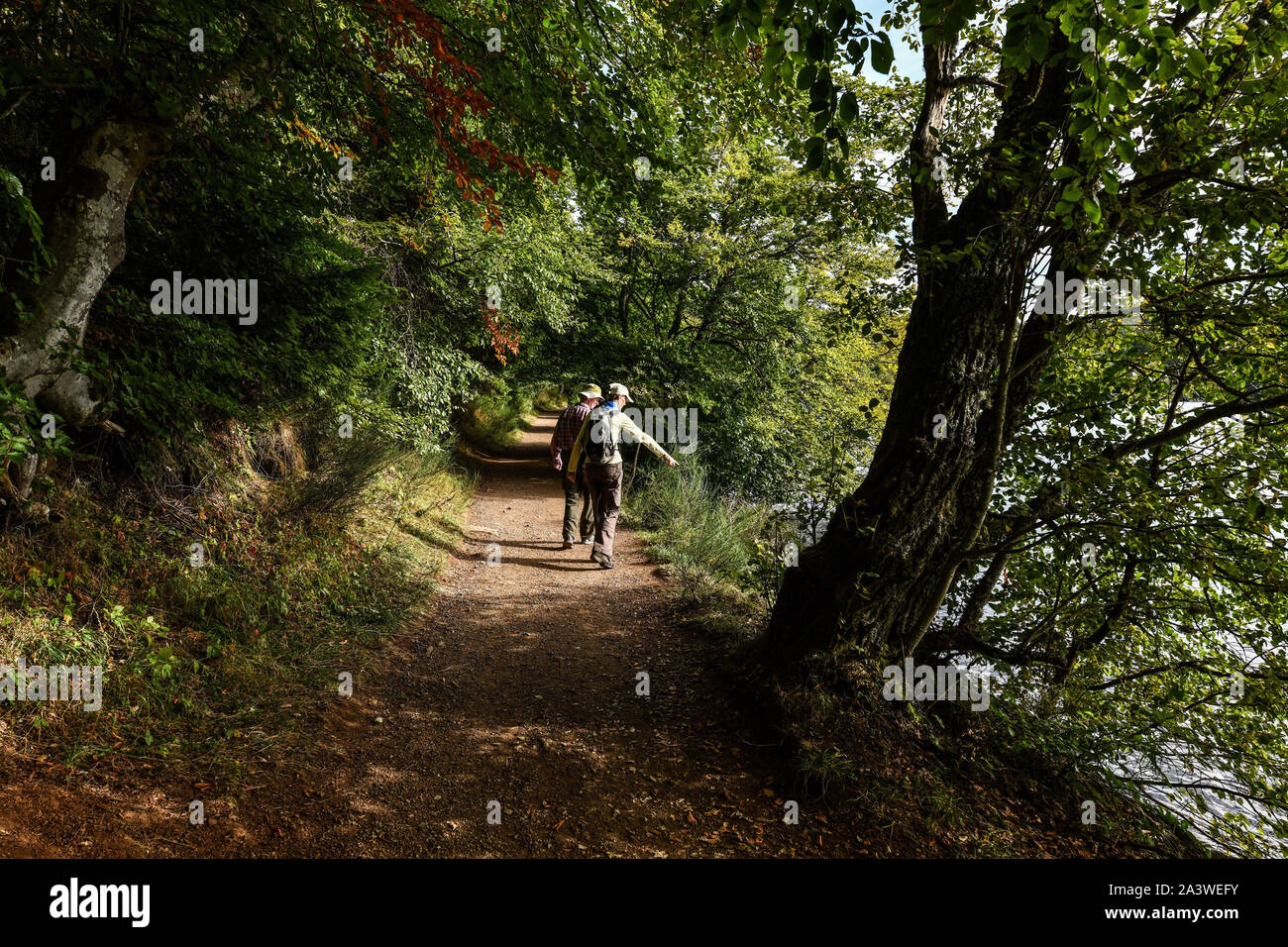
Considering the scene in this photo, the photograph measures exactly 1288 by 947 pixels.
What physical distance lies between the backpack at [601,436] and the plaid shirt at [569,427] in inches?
29.7

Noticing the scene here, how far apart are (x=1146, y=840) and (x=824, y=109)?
4.19 metres

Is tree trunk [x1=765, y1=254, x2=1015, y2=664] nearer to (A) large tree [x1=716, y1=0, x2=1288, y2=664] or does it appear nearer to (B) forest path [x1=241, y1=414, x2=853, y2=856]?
(A) large tree [x1=716, y1=0, x2=1288, y2=664]

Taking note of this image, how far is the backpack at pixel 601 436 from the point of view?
7.57 m

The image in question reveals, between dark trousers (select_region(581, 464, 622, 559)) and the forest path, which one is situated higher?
→ dark trousers (select_region(581, 464, 622, 559))

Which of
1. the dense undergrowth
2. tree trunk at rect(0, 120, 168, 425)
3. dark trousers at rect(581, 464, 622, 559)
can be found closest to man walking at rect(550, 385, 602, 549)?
dark trousers at rect(581, 464, 622, 559)

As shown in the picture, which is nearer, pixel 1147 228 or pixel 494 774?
pixel 1147 228

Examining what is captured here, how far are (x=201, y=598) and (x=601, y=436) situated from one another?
14.5 feet

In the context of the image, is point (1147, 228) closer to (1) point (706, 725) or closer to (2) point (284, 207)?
(1) point (706, 725)

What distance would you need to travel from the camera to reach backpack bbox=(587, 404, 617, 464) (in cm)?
757

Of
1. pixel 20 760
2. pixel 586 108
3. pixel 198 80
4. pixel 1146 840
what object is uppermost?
pixel 586 108

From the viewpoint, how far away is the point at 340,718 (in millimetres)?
3945

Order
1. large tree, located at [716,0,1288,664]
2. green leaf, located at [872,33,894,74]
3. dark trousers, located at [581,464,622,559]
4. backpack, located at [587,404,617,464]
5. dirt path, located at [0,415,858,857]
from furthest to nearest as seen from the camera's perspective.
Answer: dark trousers, located at [581,464,622,559] < backpack, located at [587,404,617,464] < large tree, located at [716,0,1288,664] < dirt path, located at [0,415,858,857] < green leaf, located at [872,33,894,74]

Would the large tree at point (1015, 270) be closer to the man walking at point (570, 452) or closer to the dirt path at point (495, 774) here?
the dirt path at point (495, 774)
